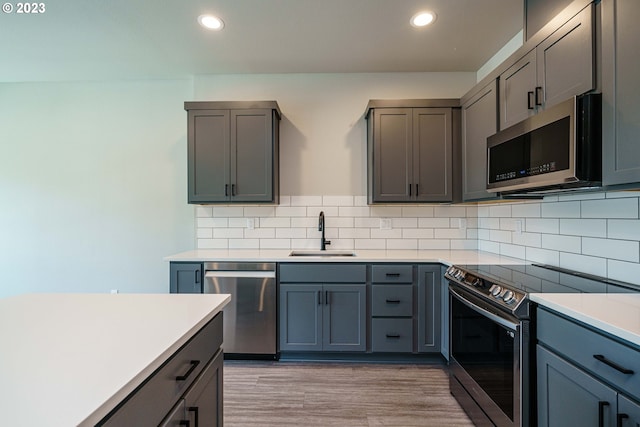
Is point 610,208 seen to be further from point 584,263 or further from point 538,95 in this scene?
point 538,95

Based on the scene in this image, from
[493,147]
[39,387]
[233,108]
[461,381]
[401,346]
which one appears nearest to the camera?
[39,387]

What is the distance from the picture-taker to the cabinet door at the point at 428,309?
253 centimetres

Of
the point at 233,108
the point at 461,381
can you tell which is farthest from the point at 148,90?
the point at 461,381

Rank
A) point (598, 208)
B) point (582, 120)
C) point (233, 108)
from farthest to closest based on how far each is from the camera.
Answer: point (233, 108), point (598, 208), point (582, 120)

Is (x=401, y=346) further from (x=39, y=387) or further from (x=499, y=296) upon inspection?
(x=39, y=387)

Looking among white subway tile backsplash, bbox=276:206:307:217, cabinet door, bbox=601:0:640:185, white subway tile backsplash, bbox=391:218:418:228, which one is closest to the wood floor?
white subway tile backsplash, bbox=391:218:418:228

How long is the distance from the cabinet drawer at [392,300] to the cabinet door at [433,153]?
→ 90cm

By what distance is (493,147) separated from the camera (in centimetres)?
209

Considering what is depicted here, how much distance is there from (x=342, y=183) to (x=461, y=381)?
77.3 inches

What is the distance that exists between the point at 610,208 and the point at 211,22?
287 centimetres

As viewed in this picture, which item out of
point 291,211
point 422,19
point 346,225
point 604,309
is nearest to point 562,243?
point 604,309

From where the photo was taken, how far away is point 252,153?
2.85 meters

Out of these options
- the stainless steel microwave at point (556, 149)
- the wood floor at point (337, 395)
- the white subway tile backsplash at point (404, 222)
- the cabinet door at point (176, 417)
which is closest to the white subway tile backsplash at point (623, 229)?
the stainless steel microwave at point (556, 149)

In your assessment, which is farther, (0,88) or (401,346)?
(0,88)
